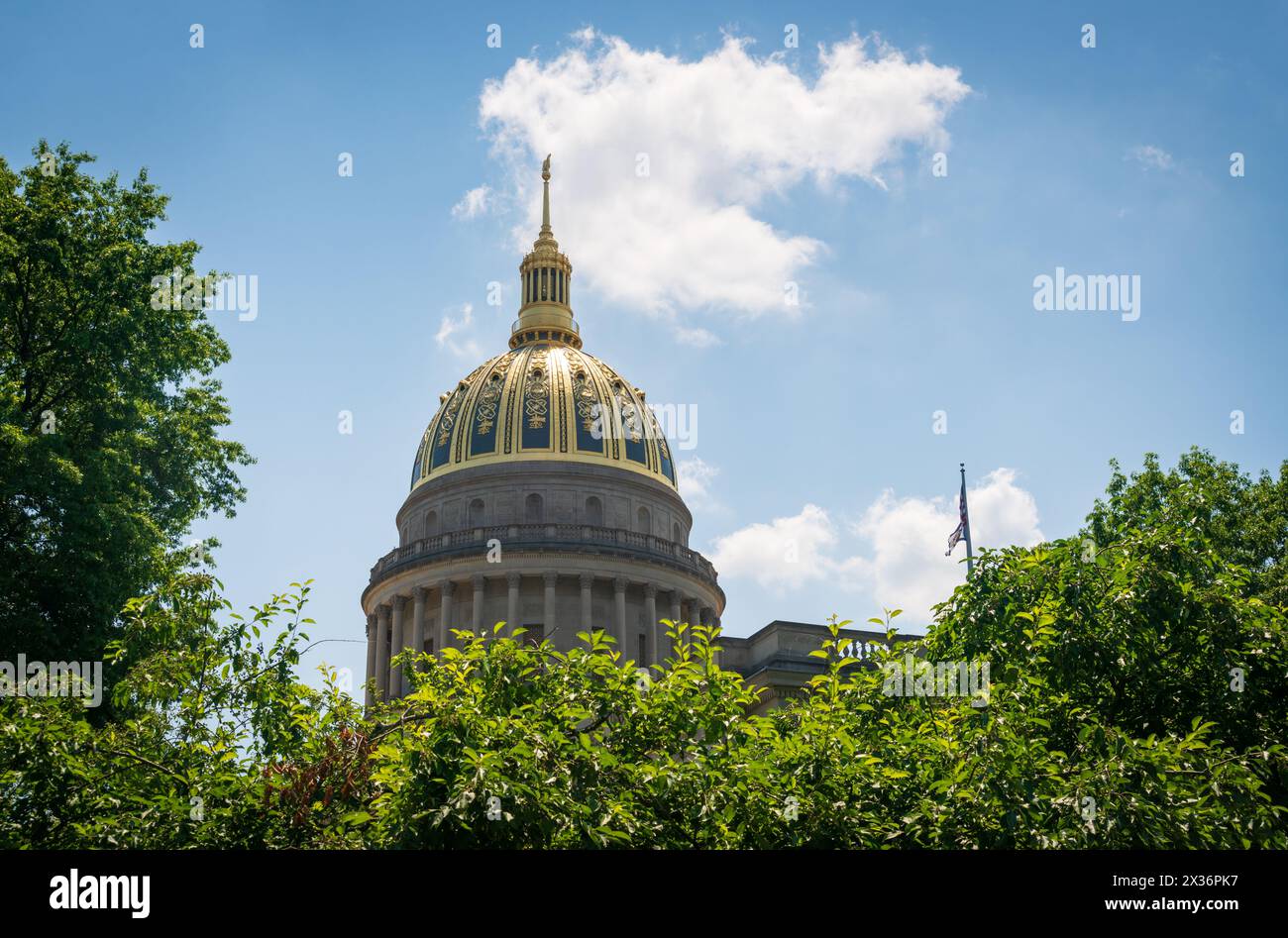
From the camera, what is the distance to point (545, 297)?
317ft

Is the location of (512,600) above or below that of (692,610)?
above

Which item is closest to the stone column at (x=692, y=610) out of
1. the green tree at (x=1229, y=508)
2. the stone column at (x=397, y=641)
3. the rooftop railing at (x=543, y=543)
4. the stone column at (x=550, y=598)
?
the rooftop railing at (x=543, y=543)

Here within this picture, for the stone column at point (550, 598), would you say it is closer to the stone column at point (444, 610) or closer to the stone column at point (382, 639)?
the stone column at point (444, 610)

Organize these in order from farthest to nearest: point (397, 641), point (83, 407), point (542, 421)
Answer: point (542, 421) → point (397, 641) → point (83, 407)

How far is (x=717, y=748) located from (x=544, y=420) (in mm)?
67425

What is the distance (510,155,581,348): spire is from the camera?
94312 mm

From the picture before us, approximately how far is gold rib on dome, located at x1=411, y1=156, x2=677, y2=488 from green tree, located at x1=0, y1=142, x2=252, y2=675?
47.1m

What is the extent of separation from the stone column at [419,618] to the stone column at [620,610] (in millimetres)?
11435

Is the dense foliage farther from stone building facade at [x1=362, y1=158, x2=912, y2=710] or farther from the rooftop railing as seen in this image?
the rooftop railing

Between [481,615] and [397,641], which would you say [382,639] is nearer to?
[397,641]

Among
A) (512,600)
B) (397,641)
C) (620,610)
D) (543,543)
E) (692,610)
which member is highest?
(543,543)

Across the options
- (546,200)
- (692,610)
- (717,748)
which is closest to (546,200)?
(546,200)

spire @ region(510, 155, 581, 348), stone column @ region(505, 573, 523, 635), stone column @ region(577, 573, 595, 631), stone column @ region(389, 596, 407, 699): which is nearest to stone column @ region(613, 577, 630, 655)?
stone column @ region(577, 573, 595, 631)
